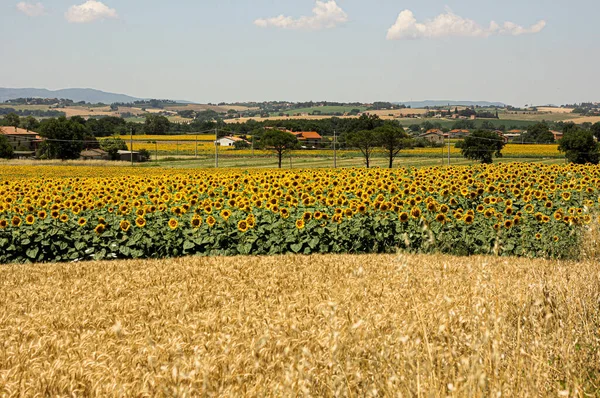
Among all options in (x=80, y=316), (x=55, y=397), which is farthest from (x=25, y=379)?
(x=80, y=316)

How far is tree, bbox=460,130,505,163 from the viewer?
60.7 meters

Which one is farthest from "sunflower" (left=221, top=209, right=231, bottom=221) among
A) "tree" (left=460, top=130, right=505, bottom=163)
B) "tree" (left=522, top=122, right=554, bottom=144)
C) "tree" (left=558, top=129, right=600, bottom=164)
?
"tree" (left=522, top=122, right=554, bottom=144)

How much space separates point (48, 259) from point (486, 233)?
731 cm

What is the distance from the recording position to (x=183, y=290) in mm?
7219

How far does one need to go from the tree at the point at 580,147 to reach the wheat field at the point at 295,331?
4731 centimetres

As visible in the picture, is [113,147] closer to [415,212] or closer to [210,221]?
[210,221]

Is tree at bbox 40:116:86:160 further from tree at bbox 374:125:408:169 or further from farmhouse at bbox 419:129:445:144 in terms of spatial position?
farmhouse at bbox 419:129:445:144

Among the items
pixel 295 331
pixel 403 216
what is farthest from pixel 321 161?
pixel 295 331

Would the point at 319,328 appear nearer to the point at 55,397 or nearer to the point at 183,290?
the point at 55,397

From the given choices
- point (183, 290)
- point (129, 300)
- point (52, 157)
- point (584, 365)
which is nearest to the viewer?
point (584, 365)

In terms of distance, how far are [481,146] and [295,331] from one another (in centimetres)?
6089

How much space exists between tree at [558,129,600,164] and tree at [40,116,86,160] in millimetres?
49552

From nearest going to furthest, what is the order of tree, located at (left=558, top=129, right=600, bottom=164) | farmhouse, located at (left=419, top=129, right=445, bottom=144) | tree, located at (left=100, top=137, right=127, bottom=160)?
tree, located at (left=558, top=129, right=600, bottom=164), tree, located at (left=100, top=137, right=127, bottom=160), farmhouse, located at (left=419, top=129, right=445, bottom=144)

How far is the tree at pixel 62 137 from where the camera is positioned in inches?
2928
